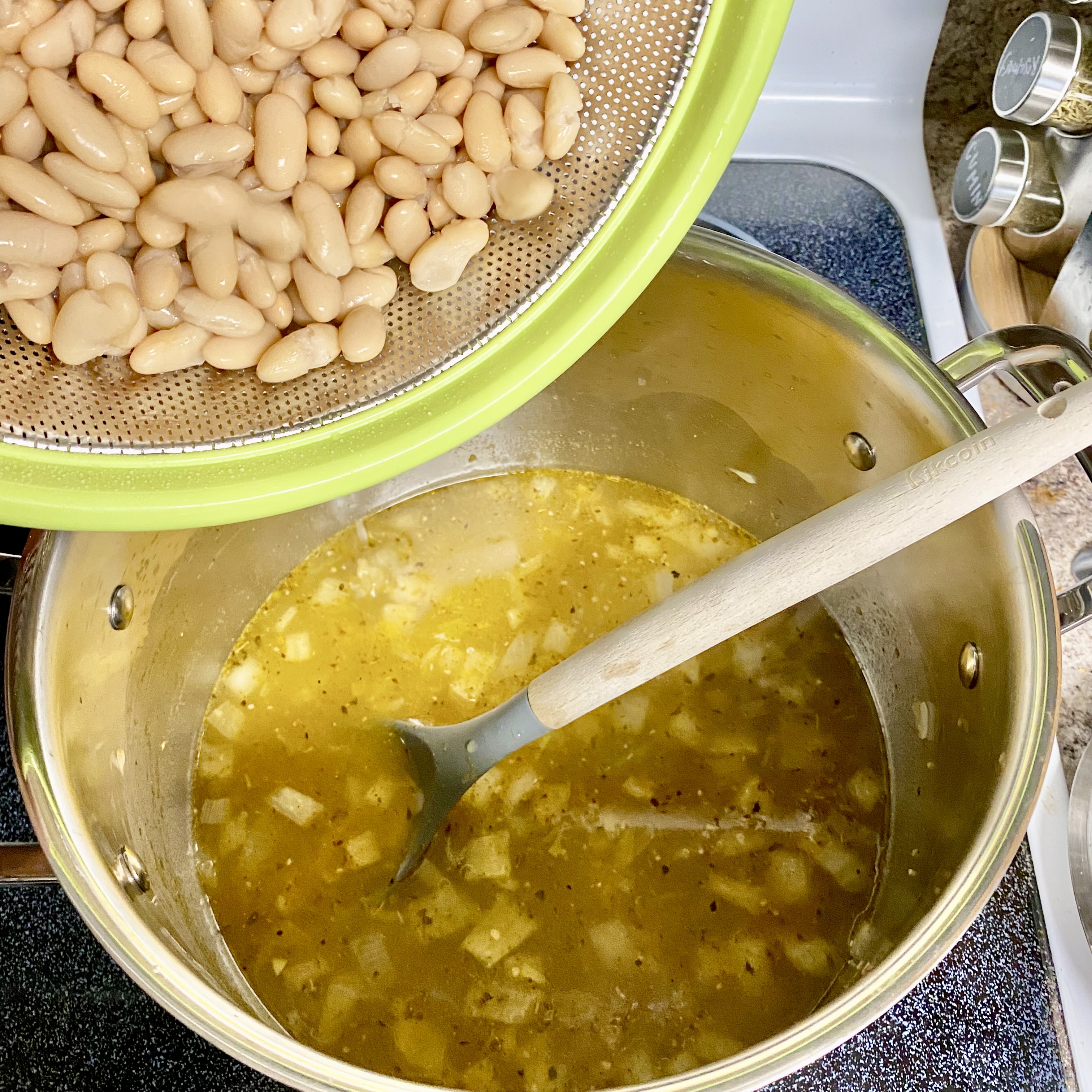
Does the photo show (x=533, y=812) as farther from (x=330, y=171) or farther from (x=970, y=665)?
(x=330, y=171)

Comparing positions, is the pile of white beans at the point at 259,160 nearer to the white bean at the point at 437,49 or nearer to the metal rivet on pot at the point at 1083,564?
the white bean at the point at 437,49

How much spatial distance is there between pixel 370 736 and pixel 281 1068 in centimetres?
40

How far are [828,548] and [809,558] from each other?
0.04ft

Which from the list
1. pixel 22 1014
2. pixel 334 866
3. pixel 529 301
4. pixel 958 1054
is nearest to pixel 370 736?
pixel 334 866

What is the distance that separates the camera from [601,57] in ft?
2.23

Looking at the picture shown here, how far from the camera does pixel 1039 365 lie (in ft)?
2.38

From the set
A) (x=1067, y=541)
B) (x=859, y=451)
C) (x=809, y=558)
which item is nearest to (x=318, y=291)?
(x=809, y=558)

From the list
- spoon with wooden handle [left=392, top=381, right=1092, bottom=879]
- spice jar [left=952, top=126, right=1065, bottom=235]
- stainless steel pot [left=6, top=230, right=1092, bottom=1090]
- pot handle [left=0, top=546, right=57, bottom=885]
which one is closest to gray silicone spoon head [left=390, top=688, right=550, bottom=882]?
spoon with wooden handle [left=392, top=381, right=1092, bottom=879]

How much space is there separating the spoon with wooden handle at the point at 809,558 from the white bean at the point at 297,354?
27cm

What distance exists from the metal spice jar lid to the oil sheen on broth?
17.9 inches

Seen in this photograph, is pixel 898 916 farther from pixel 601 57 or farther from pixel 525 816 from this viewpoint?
pixel 601 57

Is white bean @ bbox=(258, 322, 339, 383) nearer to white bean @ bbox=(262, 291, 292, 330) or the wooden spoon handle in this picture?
white bean @ bbox=(262, 291, 292, 330)

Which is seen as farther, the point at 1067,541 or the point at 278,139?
the point at 1067,541

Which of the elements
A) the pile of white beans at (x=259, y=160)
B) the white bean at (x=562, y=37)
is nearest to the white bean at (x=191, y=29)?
the pile of white beans at (x=259, y=160)
